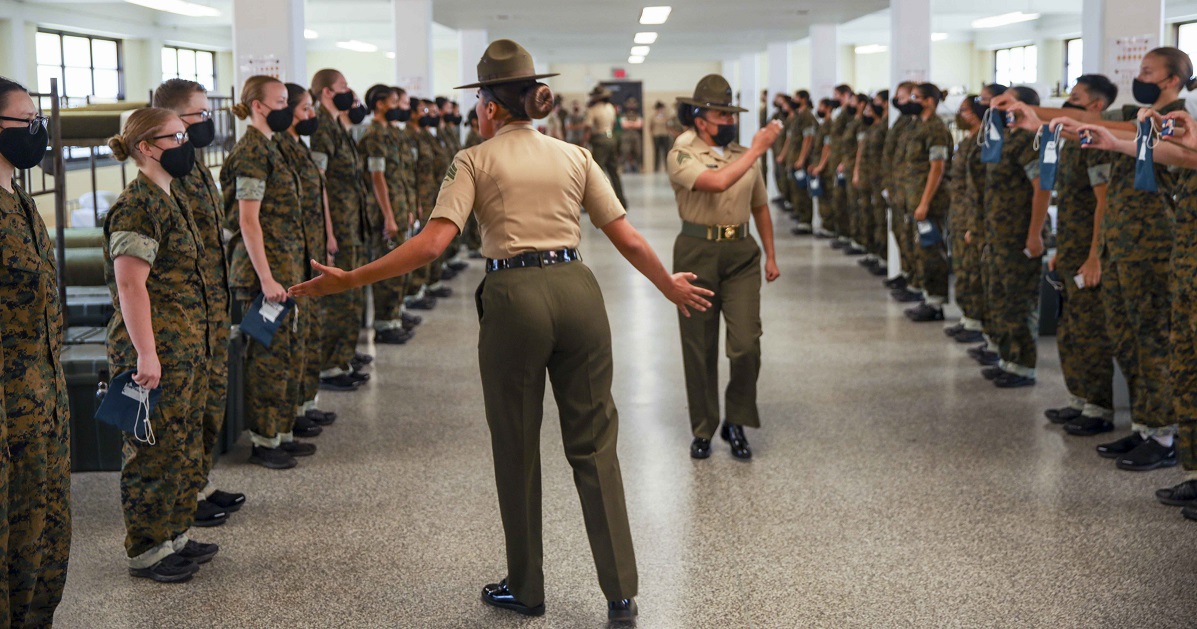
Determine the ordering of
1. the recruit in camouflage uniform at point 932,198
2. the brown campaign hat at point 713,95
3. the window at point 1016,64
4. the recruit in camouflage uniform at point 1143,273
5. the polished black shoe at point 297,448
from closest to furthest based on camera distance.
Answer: the recruit in camouflage uniform at point 1143,273 < the brown campaign hat at point 713,95 < the polished black shoe at point 297,448 < the recruit in camouflage uniform at point 932,198 < the window at point 1016,64

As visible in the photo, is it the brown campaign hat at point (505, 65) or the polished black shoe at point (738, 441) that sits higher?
the brown campaign hat at point (505, 65)

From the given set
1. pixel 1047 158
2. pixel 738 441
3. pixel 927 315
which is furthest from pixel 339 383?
pixel 927 315

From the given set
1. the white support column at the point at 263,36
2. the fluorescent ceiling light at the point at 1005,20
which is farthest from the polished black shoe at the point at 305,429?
the fluorescent ceiling light at the point at 1005,20

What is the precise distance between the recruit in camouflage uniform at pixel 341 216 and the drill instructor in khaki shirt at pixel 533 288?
309 cm

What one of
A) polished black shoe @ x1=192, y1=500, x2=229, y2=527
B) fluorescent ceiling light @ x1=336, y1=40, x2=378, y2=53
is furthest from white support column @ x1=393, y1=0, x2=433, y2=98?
fluorescent ceiling light @ x1=336, y1=40, x2=378, y2=53

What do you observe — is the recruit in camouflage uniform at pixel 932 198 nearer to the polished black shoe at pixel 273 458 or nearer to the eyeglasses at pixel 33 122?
the polished black shoe at pixel 273 458

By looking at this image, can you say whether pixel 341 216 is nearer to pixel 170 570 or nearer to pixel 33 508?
pixel 170 570

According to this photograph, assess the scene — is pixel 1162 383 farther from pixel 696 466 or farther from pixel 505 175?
pixel 505 175

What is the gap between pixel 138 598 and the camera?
3.46 meters

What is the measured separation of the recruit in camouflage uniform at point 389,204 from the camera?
7531mm

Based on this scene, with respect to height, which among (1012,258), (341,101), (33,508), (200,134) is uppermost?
(341,101)

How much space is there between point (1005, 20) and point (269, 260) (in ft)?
69.7

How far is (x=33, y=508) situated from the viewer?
274 centimetres

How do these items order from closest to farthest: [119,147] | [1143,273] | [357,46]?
[119,147]
[1143,273]
[357,46]
